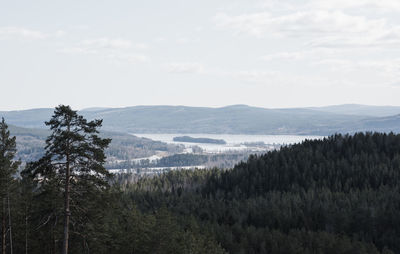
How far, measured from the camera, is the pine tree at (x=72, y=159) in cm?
3709

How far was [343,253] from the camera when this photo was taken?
122 meters

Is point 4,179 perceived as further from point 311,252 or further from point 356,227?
point 356,227

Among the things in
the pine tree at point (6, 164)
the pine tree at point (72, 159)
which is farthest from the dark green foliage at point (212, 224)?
the pine tree at point (6, 164)

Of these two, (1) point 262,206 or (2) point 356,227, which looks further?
(1) point 262,206

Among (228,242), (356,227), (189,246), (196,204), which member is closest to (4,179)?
(189,246)

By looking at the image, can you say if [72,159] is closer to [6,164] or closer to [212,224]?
[6,164]

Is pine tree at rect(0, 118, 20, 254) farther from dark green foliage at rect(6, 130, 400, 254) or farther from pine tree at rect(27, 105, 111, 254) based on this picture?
pine tree at rect(27, 105, 111, 254)

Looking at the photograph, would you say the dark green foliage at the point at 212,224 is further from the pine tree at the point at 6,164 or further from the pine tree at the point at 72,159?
the pine tree at the point at 6,164

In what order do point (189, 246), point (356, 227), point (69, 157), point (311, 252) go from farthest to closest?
point (356, 227) < point (311, 252) < point (189, 246) < point (69, 157)

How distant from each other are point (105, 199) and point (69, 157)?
4151 mm

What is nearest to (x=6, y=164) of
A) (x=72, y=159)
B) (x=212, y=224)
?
(x=72, y=159)

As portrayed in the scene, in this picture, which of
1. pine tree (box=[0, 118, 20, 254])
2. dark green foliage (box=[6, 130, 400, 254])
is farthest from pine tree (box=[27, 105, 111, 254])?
pine tree (box=[0, 118, 20, 254])

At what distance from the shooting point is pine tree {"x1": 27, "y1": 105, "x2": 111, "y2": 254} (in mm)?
37094

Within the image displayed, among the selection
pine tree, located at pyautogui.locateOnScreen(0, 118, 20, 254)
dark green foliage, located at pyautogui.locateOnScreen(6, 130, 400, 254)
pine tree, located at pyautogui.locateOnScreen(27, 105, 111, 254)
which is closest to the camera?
pine tree, located at pyautogui.locateOnScreen(27, 105, 111, 254)
